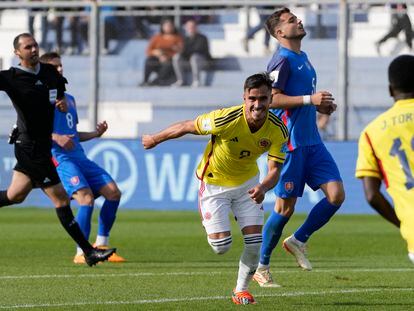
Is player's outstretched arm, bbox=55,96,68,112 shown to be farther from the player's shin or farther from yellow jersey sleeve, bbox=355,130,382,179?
yellow jersey sleeve, bbox=355,130,382,179

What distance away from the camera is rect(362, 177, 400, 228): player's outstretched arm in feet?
23.2

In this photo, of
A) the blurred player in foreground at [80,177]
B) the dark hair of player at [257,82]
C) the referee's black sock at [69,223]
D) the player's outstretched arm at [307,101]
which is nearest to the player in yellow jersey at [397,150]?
the dark hair of player at [257,82]

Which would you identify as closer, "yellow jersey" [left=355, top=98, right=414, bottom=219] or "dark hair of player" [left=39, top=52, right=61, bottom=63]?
"yellow jersey" [left=355, top=98, right=414, bottom=219]

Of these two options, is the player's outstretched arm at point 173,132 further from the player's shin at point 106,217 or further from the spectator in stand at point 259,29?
the spectator in stand at point 259,29

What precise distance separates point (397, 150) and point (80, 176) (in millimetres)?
7753

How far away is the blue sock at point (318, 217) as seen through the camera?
Result: 12023 millimetres

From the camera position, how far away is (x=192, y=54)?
2658cm

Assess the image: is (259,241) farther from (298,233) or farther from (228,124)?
(298,233)

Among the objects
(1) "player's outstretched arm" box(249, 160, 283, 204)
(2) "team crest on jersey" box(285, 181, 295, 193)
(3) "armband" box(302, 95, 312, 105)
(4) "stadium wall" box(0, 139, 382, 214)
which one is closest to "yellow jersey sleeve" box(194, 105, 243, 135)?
(1) "player's outstretched arm" box(249, 160, 283, 204)

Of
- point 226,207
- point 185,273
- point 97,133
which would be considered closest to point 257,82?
point 226,207

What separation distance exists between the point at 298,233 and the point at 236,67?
52.6 feet

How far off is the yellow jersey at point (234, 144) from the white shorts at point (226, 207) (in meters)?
0.06

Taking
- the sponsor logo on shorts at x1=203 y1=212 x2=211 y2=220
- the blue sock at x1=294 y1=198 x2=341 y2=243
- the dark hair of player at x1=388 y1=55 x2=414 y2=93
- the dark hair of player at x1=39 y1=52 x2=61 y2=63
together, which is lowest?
the blue sock at x1=294 y1=198 x2=341 y2=243

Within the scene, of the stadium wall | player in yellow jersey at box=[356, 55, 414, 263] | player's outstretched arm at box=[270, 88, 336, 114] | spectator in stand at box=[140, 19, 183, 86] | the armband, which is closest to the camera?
player in yellow jersey at box=[356, 55, 414, 263]
